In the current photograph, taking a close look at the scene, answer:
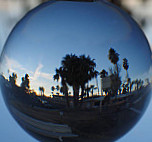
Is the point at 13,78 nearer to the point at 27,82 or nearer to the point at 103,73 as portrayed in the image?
the point at 27,82

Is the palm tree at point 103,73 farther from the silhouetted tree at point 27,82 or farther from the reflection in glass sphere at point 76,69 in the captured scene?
the silhouetted tree at point 27,82

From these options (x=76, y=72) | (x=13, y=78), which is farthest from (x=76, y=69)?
(x=13, y=78)

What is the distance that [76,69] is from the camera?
1.39 ft

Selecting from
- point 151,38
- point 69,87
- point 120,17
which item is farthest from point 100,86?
point 151,38

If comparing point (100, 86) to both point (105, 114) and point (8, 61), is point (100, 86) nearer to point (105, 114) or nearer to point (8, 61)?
point (105, 114)

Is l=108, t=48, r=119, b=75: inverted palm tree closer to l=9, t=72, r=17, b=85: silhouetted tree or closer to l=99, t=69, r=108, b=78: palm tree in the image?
l=99, t=69, r=108, b=78: palm tree

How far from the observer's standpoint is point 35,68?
0.43 metres

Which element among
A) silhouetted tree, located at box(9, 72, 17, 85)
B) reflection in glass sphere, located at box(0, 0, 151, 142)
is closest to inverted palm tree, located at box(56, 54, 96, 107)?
reflection in glass sphere, located at box(0, 0, 151, 142)

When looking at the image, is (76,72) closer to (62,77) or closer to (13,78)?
(62,77)

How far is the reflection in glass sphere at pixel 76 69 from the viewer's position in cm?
42

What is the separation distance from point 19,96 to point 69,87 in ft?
0.40

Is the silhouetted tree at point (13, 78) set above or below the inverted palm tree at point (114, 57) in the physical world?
below

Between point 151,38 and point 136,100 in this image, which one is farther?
point 151,38

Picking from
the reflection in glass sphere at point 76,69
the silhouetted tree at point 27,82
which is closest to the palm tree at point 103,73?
the reflection in glass sphere at point 76,69
